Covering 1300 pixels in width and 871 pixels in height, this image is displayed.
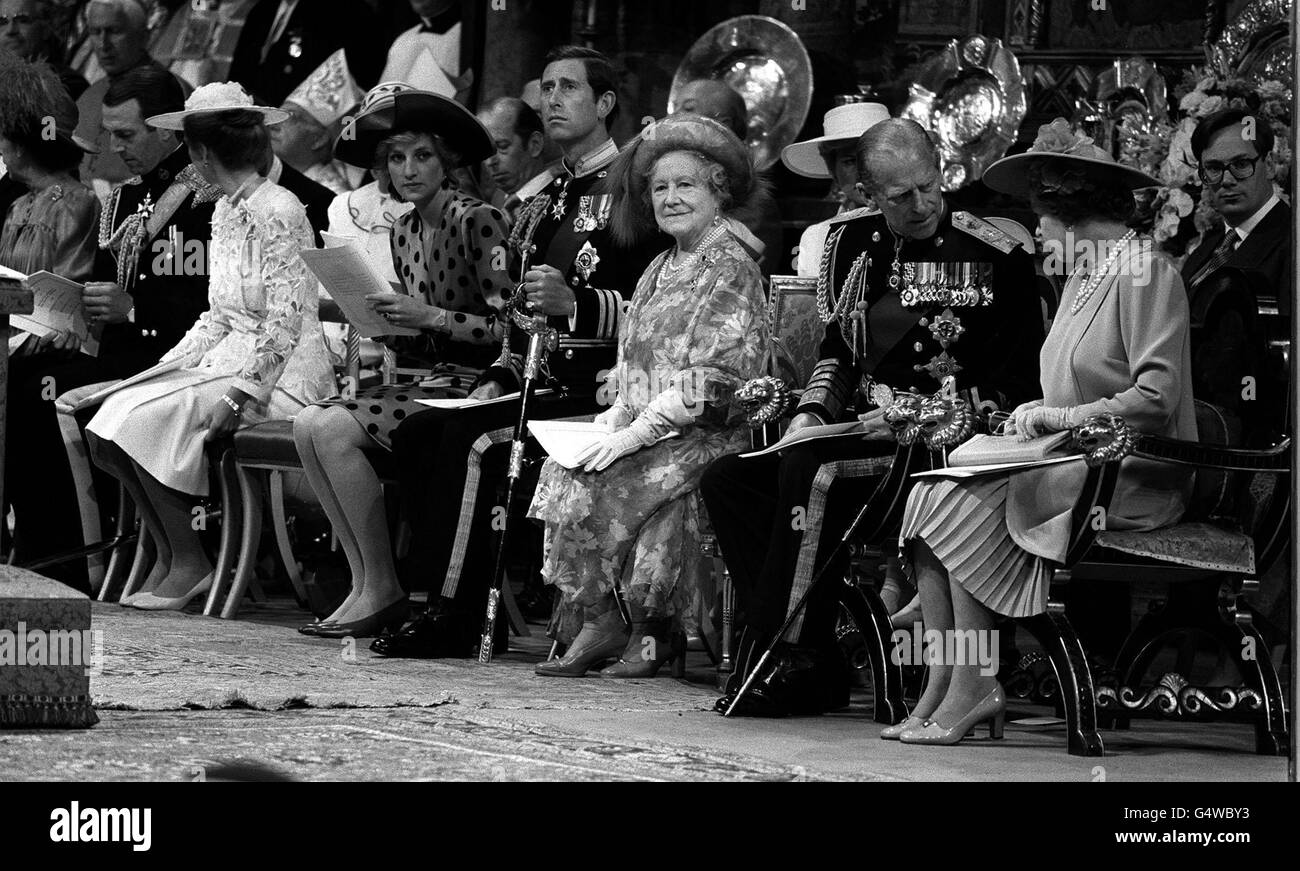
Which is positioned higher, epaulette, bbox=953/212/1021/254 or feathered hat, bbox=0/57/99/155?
feathered hat, bbox=0/57/99/155

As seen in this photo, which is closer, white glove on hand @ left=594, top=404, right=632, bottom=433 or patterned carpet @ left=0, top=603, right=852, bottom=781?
patterned carpet @ left=0, top=603, right=852, bottom=781

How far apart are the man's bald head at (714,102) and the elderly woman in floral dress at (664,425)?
5.48ft

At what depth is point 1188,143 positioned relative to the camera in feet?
22.2

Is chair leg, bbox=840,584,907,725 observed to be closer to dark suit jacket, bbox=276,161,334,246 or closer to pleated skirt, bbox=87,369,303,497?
pleated skirt, bbox=87,369,303,497

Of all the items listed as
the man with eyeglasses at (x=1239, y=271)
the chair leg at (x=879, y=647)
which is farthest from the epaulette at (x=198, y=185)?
the man with eyeglasses at (x=1239, y=271)

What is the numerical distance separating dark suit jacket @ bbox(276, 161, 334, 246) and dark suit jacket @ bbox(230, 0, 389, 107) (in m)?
0.55

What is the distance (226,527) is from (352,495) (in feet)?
2.47

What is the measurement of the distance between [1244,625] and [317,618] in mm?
3434

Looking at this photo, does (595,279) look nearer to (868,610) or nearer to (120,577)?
(868,610)

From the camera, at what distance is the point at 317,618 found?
23.3 feet

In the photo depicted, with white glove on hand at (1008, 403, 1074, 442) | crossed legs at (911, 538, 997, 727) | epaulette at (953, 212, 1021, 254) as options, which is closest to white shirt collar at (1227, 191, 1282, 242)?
epaulette at (953, 212, 1021, 254)

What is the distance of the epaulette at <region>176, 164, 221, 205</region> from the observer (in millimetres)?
7418

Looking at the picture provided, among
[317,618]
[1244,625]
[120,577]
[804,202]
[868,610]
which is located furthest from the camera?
[804,202]

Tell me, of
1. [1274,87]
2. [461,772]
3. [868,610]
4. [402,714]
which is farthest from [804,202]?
[461,772]
